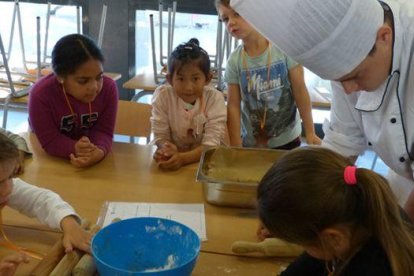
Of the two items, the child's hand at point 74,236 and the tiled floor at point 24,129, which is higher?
the child's hand at point 74,236

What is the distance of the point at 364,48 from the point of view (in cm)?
88

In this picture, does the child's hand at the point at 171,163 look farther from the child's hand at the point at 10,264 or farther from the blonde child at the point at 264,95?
the child's hand at the point at 10,264

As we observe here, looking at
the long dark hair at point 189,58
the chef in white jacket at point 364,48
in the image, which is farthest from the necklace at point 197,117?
the chef in white jacket at point 364,48

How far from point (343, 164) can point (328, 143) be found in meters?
0.50

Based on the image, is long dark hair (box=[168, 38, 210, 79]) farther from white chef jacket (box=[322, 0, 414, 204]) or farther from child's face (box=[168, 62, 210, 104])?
white chef jacket (box=[322, 0, 414, 204])

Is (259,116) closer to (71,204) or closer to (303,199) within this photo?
(71,204)

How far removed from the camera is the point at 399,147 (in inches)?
39.9

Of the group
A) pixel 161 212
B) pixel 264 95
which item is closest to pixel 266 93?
pixel 264 95

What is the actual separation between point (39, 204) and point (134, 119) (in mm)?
890

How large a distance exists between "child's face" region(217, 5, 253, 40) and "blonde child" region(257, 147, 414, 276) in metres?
0.81

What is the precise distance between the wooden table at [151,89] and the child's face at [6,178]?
1.90 m

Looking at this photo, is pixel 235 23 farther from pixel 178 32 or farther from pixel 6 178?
pixel 178 32

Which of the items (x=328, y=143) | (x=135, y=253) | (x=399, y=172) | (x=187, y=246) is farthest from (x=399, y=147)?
(x=135, y=253)

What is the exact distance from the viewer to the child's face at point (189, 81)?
4.91ft
